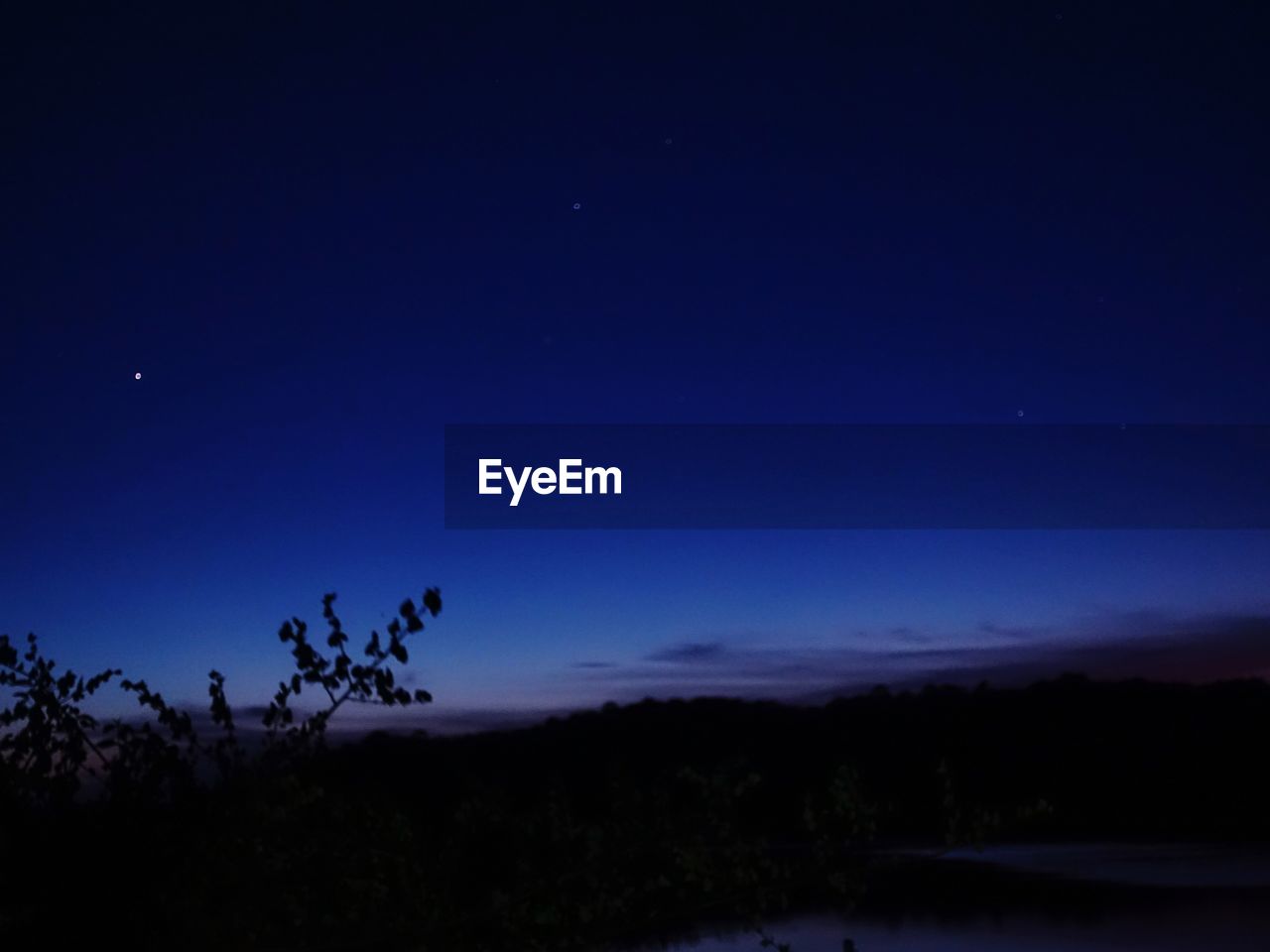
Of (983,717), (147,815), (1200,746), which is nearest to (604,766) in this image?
(147,815)

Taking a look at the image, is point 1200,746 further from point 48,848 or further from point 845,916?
point 48,848

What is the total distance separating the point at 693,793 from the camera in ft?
15.8

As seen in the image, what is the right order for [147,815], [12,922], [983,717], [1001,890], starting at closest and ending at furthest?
[12,922] → [147,815] → [983,717] → [1001,890]

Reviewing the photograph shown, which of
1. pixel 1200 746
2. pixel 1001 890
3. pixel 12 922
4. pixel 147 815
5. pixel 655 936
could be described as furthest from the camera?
pixel 1001 890

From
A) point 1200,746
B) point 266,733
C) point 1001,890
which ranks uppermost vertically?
point 266,733

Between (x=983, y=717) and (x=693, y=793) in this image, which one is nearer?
(x=693, y=793)

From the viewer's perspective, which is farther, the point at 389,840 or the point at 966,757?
the point at 966,757

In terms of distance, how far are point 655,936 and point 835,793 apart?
1.04 m

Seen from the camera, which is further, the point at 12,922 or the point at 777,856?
the point at 777,856

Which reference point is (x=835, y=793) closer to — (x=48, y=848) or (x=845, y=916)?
(x=845, y=916)

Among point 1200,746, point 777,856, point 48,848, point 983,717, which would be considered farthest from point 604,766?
point 1200,746

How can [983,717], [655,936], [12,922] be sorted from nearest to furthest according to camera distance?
[12,922] < [655,936] < [983,717]

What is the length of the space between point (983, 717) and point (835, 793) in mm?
14381

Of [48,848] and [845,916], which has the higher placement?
[48,848]
